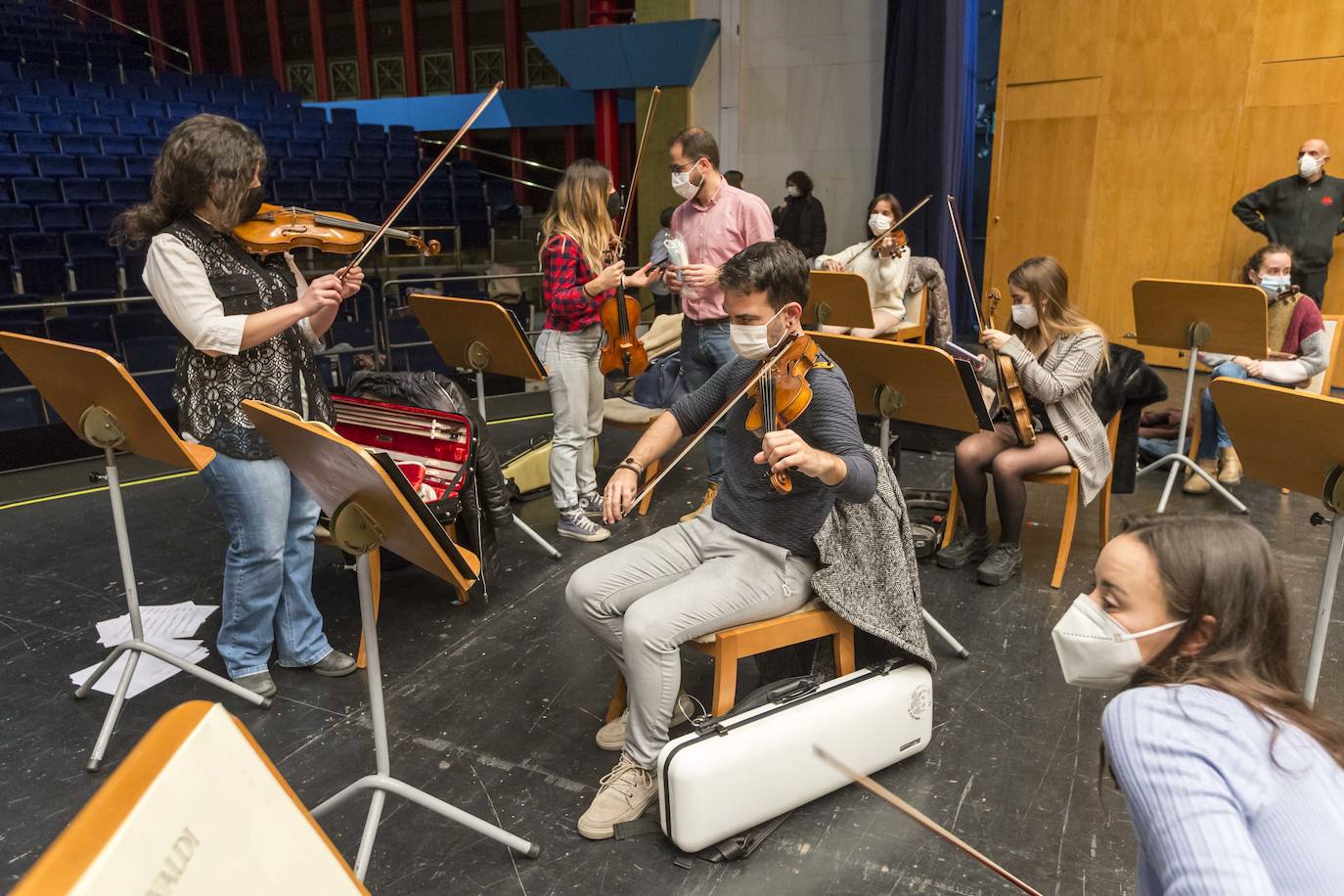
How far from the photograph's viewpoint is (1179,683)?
113 centimetres

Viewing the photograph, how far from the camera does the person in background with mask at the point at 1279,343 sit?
387 centimetres

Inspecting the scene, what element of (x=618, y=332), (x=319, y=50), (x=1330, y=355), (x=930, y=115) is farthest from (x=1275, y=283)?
(x=319, y=50)

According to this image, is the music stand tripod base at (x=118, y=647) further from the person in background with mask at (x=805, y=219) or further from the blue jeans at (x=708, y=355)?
the person in background with mask at (x=805, y=219)

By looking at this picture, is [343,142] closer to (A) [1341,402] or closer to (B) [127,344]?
(B) [127,344]

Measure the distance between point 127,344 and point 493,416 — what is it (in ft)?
7.13

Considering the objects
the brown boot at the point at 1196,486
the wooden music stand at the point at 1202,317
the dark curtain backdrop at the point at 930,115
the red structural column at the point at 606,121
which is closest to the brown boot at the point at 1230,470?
the brown boot at the point at 1196,486

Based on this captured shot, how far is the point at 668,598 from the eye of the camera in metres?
2.12

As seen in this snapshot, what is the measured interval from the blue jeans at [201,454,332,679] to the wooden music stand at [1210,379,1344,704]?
7.63 ft

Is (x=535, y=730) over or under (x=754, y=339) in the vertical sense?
under

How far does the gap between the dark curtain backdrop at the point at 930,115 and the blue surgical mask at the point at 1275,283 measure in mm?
3318

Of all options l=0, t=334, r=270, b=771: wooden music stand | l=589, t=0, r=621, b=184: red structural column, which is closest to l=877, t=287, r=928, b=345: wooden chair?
l=0, t=334, r=270, b=771: wooden music stand

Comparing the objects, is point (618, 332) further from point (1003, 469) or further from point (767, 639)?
point (767, 639)

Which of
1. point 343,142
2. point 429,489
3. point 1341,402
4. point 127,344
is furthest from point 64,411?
point 343,142

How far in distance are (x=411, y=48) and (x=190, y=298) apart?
11.6m
